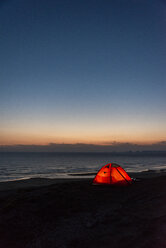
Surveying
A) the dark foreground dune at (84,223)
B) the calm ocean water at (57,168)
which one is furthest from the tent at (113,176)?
the calm ocean water at (57,168)

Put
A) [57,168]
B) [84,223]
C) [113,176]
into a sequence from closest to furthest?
1. [84,223]
2. [113,176]
3. [57,168]

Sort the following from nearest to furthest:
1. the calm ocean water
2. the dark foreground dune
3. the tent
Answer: the dark foreground dune
the tent
the calm ocean water

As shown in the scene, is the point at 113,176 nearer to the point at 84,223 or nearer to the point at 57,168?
the point at 84,223

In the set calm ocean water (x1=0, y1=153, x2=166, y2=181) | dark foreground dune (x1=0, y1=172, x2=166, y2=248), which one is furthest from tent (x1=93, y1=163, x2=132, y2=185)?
calm ocean water (x1=0, y1=153, x2=166, y2=181)

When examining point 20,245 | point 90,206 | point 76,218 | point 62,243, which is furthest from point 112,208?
point 20,245

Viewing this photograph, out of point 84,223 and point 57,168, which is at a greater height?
point 84,223

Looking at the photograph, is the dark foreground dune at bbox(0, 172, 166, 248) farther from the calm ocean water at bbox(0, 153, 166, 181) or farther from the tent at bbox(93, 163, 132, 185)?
the calm ocean water at bbox(0, 153, 166, 181)

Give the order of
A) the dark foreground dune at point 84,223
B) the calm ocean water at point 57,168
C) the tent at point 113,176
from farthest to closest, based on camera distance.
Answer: the calm ocean water at point 57,168, the tent at point 113,176, the dark foreground dune at point 84,223

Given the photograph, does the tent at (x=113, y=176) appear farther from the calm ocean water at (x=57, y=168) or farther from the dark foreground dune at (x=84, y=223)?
the calm ocean water at (x=57, y=168)

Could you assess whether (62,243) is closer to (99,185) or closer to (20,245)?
(20,245)

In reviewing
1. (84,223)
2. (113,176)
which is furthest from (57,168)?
(84,223)

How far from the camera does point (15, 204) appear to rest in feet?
33.1

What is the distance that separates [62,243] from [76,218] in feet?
6.92

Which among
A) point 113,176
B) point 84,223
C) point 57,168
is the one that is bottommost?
point 57,168
